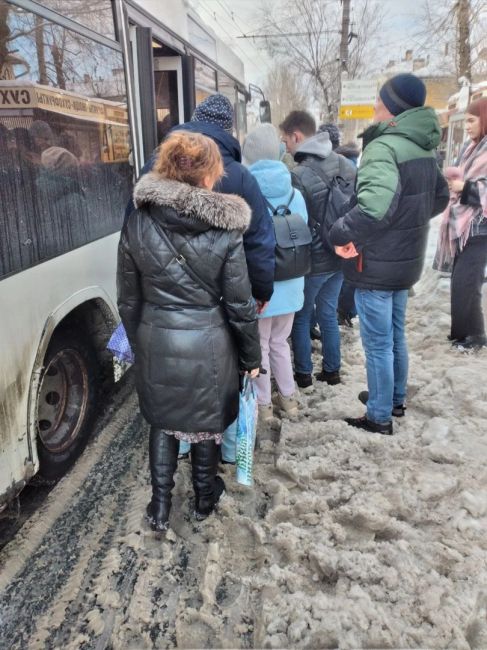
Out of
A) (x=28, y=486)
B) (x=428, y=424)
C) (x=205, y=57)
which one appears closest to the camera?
(x=28, y=486)

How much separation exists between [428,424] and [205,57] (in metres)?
5.49

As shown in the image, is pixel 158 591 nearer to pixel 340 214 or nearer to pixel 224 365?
pixel 224 365

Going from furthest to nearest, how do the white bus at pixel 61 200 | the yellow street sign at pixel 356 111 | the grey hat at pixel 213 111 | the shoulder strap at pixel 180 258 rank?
the yellow street sign at pixel 356 111
the grey hat at pixel 213 111
the white bus at pixel 61 200
the shoulder strap at pixel 180 258

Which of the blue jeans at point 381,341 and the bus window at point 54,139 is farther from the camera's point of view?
the blue jeans at point 381,341

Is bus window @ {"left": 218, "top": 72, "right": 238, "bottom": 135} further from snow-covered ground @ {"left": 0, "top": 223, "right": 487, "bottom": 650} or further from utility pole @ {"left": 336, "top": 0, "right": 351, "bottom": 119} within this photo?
utility pole @ {"left": 336, "top": 0, "right": 351, "bottom": 119}

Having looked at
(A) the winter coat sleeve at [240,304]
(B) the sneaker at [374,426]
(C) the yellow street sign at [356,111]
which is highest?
(C) the yellow street sign at [356,111]

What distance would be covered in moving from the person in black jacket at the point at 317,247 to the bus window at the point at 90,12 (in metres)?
1.47

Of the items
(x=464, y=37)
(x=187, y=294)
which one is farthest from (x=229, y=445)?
(x=464, y=37)

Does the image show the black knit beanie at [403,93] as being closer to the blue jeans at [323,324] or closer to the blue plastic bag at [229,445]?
the blue jeans at [323,324]

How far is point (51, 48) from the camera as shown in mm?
2676

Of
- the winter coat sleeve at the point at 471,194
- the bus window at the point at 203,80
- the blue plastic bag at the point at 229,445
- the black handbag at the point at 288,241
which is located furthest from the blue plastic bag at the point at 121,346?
the bus window at the point at 203,80

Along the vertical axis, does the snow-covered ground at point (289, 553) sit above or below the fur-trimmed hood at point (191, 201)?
below

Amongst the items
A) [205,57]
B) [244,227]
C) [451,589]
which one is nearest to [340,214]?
[244,227]

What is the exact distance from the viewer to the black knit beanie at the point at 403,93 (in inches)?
110
